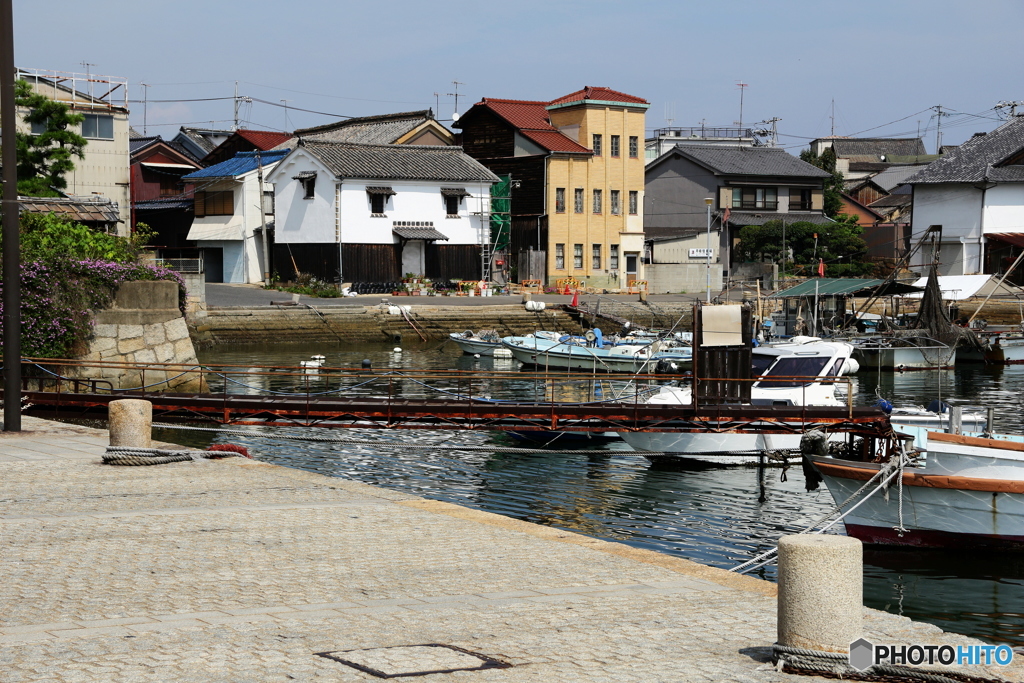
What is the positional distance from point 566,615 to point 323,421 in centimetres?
1465

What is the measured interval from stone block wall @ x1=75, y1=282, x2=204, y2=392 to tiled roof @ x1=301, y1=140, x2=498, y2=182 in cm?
3087

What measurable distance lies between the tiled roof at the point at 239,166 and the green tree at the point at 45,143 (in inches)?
578

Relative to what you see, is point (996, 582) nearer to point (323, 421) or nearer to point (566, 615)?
point (566, 615)

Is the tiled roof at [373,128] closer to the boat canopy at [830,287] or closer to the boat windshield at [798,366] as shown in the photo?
the boat canopy at [830,287]

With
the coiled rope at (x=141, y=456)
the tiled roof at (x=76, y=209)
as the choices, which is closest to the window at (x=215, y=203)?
the tiled roof at (x=76, y=209)

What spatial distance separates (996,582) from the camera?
15102 millimetres

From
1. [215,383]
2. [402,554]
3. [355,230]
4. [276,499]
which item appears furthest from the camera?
[355,230]

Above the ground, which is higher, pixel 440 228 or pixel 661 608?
pixel 440 228

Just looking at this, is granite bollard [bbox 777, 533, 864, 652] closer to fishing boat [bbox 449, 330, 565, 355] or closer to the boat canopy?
fishing boat [bbox 449, 330, 565, 355]

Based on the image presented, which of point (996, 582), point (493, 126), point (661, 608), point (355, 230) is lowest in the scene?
point (996, 582)

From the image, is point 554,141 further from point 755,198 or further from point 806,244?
point 755,198

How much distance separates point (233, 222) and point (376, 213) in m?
9.41

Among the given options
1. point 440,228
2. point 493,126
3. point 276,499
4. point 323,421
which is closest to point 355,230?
point 440,228

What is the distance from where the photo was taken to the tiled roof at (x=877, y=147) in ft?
382
